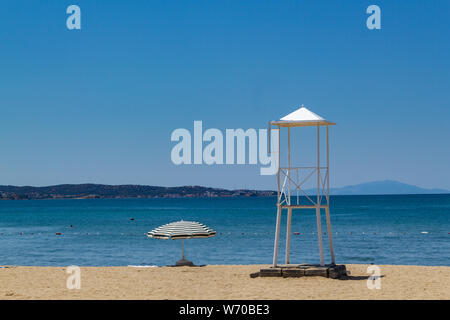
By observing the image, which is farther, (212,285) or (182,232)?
(182,232)

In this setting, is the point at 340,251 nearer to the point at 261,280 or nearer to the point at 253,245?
the point at 253,245

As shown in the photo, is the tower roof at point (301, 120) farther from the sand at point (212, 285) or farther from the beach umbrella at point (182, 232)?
the beach umbrella at point (182, 232)

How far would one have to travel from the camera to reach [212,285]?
14.5 m

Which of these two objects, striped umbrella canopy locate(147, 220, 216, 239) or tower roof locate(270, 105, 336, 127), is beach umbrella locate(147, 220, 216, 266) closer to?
striped umbrella canopy locate(147, 220, 216, 239)

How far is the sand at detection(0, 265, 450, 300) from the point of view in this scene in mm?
12648

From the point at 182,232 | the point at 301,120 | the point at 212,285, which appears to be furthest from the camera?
the point at 182,232

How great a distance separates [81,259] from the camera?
101ft

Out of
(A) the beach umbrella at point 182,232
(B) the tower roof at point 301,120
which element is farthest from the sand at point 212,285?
(B) the tower roof at point 301,120

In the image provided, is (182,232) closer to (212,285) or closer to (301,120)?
(212,285)

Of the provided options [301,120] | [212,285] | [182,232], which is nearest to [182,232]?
[182,232]

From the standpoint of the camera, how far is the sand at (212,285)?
12.6m

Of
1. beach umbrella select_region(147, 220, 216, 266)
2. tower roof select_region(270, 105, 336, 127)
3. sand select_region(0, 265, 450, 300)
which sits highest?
tower roof select_region(270, 105, 336, 127)

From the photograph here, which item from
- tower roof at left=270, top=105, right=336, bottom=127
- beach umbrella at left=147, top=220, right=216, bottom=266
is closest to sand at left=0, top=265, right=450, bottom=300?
beach umbrella at left=147, top=220, right=216, bottom=266
